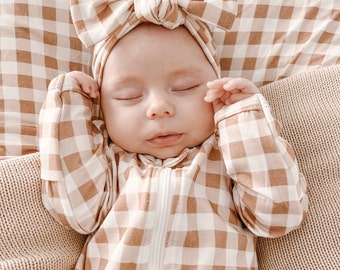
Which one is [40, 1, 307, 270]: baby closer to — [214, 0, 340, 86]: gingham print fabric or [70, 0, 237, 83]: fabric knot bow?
[70, 0, 237, 83]: fabric knot bow

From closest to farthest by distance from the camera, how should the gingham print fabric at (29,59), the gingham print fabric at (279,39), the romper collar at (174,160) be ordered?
the romper collar at (174,160) → the gingham print fabric at (29,59) → the gingham print fabric at (279,39)

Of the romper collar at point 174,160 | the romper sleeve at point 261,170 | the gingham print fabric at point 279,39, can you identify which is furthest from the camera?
the gingham print fabric at point 279,39

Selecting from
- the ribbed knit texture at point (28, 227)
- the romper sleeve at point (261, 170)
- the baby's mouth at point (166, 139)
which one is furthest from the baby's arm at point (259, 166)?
the ribbed knit texture at point (28, 227)

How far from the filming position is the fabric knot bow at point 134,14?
132 cm

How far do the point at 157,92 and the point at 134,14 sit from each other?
205 mm

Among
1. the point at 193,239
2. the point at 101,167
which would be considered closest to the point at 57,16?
the point at 101,167

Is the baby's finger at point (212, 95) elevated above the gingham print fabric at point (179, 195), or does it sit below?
above

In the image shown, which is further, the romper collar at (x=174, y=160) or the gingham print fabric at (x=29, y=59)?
the gingham print fabric at (x=29, y=59)

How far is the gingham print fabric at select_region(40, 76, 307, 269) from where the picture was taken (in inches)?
50.3

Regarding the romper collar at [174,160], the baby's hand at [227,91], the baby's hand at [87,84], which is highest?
the baby's hand at [227,91]

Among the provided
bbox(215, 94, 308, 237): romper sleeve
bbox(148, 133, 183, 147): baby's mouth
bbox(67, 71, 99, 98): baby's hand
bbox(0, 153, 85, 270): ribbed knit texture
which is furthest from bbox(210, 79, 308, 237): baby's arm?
bbox(0, 153, 85, 270): ribbed knit texture

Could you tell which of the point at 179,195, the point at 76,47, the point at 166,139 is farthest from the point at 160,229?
the point at 76,47

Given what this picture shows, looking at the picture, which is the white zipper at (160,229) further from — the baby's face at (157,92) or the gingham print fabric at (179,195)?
the baby's face at (157,92)

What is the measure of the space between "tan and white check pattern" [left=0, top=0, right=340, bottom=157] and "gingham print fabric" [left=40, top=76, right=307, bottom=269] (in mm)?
197
